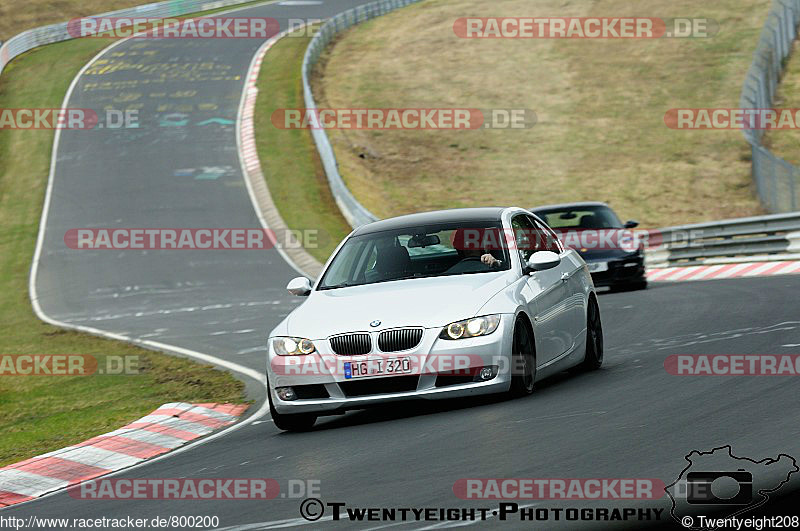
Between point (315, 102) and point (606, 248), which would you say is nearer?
point (606, 248)

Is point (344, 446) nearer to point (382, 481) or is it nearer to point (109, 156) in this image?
point (382, 481)

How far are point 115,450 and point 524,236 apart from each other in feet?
12.2

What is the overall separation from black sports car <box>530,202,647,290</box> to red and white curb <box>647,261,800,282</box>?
2199mm

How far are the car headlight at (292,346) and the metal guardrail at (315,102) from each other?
61.9 feet

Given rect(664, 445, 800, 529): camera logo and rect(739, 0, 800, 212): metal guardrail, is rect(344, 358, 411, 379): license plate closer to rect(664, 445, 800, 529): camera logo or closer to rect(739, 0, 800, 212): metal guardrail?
rect(664, 445, 800, 529): camera logo

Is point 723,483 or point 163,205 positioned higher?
point 723,483

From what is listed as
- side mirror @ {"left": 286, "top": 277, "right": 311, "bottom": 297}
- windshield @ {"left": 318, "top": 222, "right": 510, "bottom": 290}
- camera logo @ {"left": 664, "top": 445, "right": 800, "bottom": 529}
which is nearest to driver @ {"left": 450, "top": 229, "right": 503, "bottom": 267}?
windshield @ {"left": 318, "top": 222, "right": 510, "bottom": 290}

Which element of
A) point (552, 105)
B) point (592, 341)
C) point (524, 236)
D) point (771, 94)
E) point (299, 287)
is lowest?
point (592, 341)

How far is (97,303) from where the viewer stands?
24.4 metres

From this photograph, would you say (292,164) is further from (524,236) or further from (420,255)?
(420,255)

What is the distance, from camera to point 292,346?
9.52m

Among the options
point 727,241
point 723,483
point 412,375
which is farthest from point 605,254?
point 723,483

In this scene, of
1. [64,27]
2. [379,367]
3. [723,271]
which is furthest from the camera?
[64,27]

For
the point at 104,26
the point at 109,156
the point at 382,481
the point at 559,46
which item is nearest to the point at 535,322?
the point at 382,481
